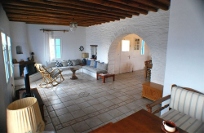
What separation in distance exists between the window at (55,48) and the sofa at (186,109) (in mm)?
6306

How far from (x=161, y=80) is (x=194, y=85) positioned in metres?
1.79

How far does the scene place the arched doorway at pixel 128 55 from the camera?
679 centimetres

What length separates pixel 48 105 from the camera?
374 cm

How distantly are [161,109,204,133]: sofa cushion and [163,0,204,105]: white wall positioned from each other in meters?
0.59

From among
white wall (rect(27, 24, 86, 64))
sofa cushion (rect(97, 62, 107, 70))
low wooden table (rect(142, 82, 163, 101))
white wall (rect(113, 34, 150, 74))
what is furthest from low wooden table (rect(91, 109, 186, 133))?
white wall (rect(27, 24, 86, 64))

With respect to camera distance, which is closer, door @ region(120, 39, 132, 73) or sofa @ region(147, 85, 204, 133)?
sofa @ region(147, 85, 204, 133)

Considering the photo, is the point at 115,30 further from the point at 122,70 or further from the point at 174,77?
the point at 174,77

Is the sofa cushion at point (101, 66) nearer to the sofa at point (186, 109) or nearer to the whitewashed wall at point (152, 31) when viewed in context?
the whitewashed wall at point (152, 31)

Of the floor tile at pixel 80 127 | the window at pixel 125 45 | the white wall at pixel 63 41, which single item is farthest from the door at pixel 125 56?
the floor tile at pixel 80 127

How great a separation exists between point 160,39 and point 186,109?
2.42 metres

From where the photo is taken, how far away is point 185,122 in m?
2.10

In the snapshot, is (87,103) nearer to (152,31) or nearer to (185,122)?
(185,122)

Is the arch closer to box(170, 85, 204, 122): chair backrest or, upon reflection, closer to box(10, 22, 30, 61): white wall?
box(170, 85, 204, 122): chair backrest

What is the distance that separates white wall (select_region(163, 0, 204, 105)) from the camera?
2.32 m
